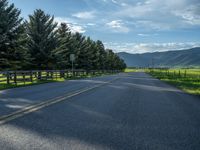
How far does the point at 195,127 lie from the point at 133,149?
93.7 inches

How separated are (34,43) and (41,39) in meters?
1.11

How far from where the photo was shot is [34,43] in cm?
3275

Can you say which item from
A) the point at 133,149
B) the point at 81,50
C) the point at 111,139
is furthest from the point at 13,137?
the point at 81,50

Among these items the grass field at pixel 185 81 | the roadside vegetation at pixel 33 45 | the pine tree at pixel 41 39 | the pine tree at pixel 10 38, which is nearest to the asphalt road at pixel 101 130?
the grass field at pixel 185 81

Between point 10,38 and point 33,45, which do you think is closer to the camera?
point 10,38


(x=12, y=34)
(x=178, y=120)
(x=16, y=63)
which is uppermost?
(x=12, y=34)

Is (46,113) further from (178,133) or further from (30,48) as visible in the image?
(30,48)

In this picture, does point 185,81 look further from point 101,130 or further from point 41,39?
point 101,130

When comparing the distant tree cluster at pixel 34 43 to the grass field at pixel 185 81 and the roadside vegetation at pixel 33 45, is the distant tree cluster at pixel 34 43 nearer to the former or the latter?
the roadside vegetation at pixel 33 45

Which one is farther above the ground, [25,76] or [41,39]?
[41,39]

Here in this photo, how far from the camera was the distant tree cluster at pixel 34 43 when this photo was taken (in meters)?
25.2

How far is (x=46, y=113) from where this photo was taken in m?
7.79

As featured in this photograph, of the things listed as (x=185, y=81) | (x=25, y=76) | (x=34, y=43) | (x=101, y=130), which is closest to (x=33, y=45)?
(x=34, y=43)

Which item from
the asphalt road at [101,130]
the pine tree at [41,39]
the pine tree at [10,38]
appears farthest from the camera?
the pine tree at [41,39]
